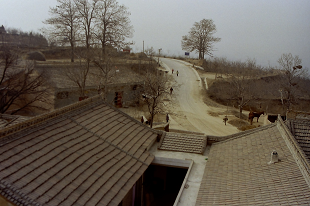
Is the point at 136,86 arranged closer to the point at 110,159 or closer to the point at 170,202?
the point at 170,202

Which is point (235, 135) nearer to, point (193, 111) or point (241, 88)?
point (193, 111)

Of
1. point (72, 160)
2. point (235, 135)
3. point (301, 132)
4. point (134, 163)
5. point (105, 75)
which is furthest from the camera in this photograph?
point (105, 75)

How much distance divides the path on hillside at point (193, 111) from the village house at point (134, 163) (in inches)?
448

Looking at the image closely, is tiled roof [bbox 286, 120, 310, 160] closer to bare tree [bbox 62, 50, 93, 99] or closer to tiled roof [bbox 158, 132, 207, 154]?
tiled roof [bbox 158, 132, 207, 154]

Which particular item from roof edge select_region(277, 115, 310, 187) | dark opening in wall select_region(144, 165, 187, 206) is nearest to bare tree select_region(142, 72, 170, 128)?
dark opening in wall select_region(144, 165, 187, 206)

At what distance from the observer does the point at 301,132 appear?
1370 cm

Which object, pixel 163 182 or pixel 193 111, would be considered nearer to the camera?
pixel 163 182

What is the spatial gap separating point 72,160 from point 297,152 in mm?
8216

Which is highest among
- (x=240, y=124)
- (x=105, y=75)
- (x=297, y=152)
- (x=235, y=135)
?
(x=105, y=75)

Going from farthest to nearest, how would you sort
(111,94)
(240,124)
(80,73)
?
(111,94) < (80,73) < (240,124)

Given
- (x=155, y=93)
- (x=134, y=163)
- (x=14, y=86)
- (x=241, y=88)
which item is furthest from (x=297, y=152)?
(x=241, y=88)

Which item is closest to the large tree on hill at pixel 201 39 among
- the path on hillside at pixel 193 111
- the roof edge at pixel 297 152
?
the path on hillside at pixel 193 111

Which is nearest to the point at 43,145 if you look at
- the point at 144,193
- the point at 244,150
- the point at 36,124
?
the point at 36,124

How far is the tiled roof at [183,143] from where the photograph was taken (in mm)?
14609
